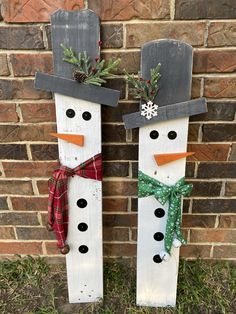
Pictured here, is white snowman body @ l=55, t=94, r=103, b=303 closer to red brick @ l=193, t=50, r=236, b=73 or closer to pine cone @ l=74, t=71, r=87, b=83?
pine cone @ l=74, t=71, r=87, b=83

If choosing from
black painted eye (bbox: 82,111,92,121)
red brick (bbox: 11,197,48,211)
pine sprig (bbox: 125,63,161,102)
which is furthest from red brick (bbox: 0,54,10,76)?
red brick (bbox: 11,197,48,211)

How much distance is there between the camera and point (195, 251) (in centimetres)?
161

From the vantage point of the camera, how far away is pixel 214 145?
1.35 meters

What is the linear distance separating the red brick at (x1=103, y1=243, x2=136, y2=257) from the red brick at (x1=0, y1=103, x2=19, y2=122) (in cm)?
71

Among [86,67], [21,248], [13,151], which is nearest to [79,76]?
[86,67]

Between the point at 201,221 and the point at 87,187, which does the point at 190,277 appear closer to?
the point at 201,221

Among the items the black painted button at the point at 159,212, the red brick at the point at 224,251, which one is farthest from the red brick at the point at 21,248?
the red brick at the point at 224,251

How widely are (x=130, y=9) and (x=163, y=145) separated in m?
0.47

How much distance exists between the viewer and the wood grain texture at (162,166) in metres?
1.13

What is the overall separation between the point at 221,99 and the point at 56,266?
3.52ft

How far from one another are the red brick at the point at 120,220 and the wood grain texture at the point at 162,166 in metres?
0.16

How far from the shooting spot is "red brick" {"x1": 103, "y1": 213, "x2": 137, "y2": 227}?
5.00 feet

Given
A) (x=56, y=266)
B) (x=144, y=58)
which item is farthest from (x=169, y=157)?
(x=56, y=266)

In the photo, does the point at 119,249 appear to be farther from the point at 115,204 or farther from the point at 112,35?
the point at 112,35
